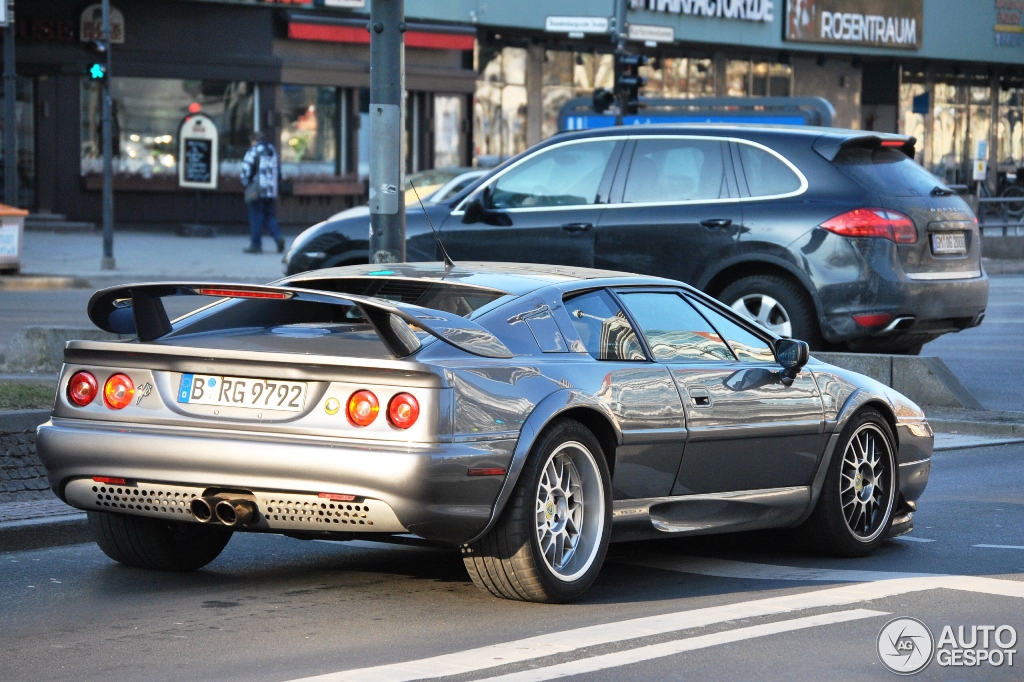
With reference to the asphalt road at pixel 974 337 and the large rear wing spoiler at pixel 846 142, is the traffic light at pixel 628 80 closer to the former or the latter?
the asphalt road at pixel 974 337

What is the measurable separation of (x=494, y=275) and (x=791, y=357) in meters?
1.33

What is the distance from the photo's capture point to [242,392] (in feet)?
20.0

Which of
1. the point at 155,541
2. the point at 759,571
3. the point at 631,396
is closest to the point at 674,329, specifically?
the point at 631,396

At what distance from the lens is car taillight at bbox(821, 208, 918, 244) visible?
468 inches

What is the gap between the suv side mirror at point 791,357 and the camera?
23.7 ft

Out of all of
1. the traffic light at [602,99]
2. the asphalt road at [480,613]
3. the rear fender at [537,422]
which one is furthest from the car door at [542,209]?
the traffic light at [602,99]

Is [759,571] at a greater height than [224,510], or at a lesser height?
lesser

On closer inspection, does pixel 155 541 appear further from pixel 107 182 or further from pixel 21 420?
pixel 107 182

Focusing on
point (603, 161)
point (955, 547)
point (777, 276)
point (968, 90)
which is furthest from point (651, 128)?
point (968, 90)

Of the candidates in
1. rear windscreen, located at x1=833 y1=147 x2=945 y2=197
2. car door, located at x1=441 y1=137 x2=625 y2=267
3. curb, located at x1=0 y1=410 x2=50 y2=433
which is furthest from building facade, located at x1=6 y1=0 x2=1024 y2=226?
curb, located at x1=0 y1=410 x2=50 y2=433

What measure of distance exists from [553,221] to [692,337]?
571 cm

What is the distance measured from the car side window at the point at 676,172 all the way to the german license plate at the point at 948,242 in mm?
1546

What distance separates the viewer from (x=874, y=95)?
51.3m

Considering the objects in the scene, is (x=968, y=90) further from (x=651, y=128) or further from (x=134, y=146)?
(x=651, y=128)
